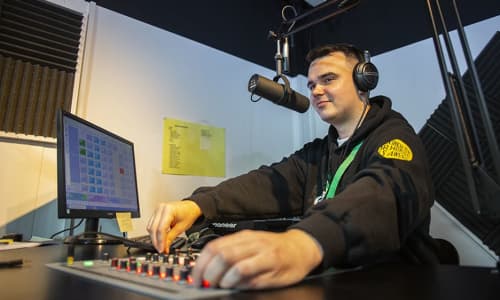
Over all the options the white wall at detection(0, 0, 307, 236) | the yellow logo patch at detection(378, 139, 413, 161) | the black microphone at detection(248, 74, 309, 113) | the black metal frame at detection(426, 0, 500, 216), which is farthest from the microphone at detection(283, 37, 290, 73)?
the white wall at detection(0, 0, 307, 236)

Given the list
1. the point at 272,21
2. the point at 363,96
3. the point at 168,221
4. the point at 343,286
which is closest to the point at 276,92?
the point at 363,96

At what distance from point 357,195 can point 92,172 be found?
3.00 ft

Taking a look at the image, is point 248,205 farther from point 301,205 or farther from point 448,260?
point 448,260

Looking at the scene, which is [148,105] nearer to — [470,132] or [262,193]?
[262,193]

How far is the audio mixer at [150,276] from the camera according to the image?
371mm

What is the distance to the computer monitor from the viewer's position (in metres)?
1.00

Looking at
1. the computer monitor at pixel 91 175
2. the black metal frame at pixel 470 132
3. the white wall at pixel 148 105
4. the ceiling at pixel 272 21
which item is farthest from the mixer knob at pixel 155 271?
the ceiling at pixel 272 21

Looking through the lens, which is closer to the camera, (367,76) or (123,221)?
(367,76)

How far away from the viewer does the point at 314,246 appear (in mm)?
451

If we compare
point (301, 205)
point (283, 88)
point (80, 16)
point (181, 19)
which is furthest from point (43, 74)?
point (301, 205)

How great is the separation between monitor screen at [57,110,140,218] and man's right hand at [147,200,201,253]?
333 mm

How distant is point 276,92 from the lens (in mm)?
1119

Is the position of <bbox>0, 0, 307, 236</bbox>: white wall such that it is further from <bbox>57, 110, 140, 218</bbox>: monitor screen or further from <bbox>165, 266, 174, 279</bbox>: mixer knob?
<bbox>165, 266, 174, 279</bbox>: mixer knob

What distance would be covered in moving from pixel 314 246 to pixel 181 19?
5.57 feet
